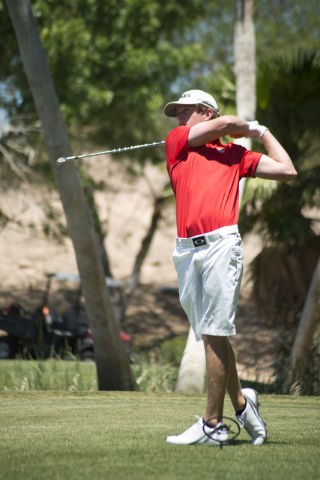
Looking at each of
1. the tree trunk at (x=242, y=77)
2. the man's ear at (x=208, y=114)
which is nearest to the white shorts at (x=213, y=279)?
the man's ear at (x=208, y=114)

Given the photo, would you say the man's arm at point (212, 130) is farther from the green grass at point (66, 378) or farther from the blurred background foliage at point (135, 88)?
the blurred background foliage at point (135, 88)

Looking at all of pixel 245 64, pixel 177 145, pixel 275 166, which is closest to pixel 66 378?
Answer: pixel 177 145

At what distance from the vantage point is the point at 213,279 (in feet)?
7.59

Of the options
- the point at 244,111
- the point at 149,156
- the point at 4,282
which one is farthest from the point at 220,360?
the point at 4,282

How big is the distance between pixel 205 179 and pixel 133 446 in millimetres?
1272

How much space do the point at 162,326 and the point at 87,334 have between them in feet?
32.1

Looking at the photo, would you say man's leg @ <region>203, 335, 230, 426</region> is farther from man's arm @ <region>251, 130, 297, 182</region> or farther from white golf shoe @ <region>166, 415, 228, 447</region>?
man's arm @ <region>251, 130, 297, 182</region>

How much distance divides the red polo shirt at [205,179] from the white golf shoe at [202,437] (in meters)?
0.90

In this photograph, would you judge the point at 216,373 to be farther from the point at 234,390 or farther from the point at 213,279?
the point at 213,279

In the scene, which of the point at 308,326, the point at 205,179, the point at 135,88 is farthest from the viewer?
the point at 135,88

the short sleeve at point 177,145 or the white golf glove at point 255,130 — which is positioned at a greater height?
the white golf glove at point 255,130

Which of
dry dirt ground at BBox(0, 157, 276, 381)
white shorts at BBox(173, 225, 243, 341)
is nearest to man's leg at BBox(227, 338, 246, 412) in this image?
white shorts at BBox(173, 225, 243, 341)

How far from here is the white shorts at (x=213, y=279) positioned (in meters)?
2.30

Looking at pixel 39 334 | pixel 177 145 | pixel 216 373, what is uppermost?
pixel 177 145
